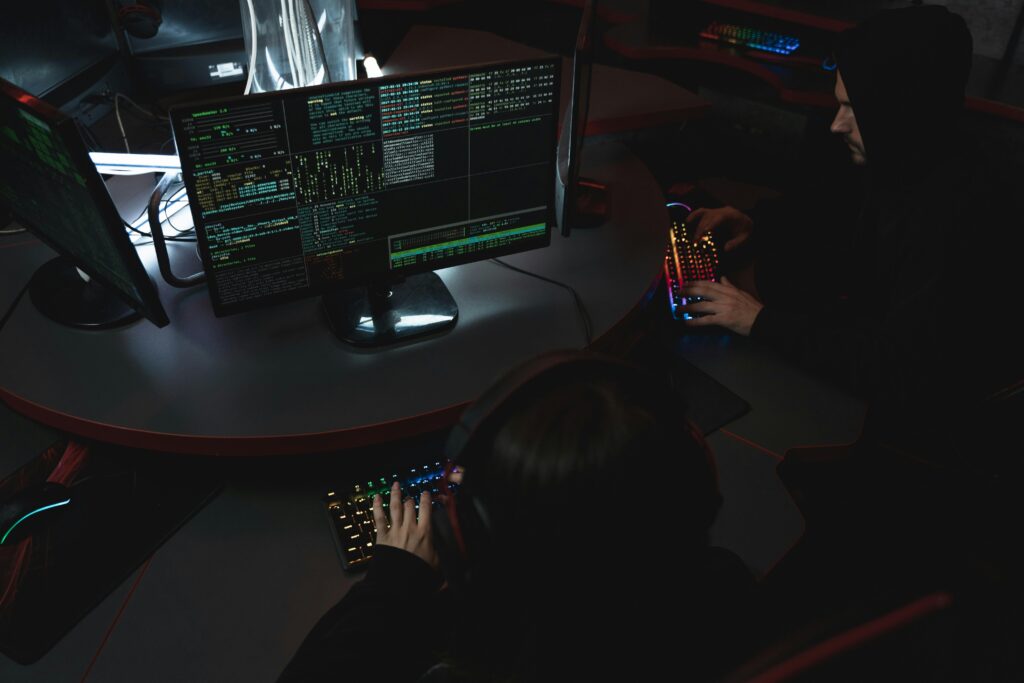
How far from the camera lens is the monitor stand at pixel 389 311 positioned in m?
1.33

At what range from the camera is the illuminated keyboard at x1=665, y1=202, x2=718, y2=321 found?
160 centimetres

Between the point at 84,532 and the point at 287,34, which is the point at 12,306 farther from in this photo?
the point at 287,34

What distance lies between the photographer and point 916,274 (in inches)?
54.7

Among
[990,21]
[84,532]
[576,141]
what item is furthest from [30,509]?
[990,21]

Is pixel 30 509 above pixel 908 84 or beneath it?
beneath

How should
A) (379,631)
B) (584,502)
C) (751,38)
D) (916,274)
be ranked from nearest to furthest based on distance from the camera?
(584,502)
(379,631)
(916,274)
(751,38)

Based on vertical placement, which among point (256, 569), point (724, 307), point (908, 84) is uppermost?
point (908, 84)

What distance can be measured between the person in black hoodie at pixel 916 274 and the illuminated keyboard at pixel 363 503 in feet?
2.20

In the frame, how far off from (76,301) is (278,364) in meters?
0.43

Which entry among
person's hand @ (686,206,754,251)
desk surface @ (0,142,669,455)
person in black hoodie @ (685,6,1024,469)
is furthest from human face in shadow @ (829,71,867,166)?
desk surface @ (0,142,669,455)

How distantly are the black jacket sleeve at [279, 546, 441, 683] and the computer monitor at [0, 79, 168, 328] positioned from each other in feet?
1.90

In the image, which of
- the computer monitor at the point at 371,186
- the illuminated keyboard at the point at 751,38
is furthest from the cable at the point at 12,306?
the illuminated keyboard at the point at 751,38

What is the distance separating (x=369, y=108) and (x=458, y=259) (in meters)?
0.34

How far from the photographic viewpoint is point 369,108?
44.6 inches
